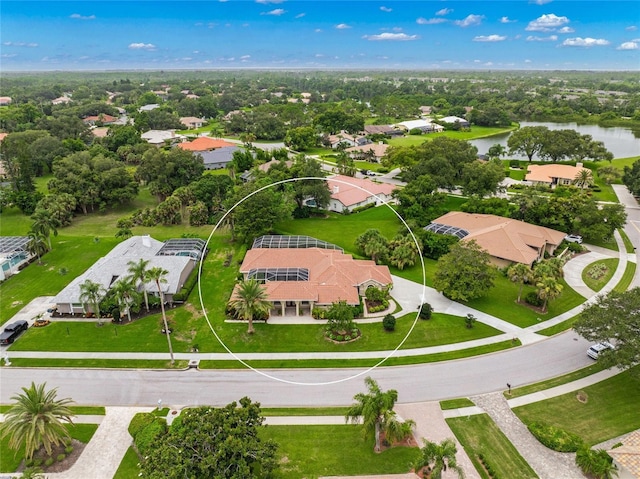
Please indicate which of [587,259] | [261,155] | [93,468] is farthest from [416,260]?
[261,155]

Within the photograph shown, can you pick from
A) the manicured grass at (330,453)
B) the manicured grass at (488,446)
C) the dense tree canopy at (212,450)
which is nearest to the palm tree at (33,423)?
the dense tree canopy at (212,450)

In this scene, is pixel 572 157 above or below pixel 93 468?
above

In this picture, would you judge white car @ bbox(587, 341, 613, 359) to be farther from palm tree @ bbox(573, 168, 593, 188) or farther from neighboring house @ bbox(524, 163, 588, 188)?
neighboring house @ bbox(524, 163, 588, 188)

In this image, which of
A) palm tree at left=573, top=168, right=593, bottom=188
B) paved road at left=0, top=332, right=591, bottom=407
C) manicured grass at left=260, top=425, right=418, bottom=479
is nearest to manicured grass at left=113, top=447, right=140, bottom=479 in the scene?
paved road at left=0, top=332, right=591, bottom=407

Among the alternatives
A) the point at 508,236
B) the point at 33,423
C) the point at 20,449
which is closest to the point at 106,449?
the point at 33,423

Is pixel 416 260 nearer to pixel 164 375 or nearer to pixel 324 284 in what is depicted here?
pixel 324 284

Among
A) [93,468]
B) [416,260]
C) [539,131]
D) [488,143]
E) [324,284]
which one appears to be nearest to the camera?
[93,468]
